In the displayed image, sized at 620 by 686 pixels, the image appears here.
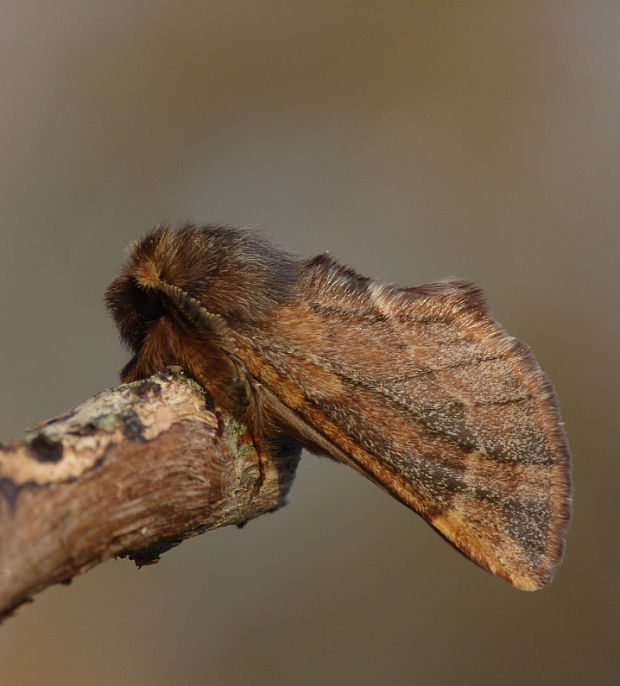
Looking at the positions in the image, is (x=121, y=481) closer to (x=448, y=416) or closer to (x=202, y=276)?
(x=202, y=276)

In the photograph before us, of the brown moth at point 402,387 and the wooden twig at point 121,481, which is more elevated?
the brown moth at point 402,387

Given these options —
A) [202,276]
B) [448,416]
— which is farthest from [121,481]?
[448,416]

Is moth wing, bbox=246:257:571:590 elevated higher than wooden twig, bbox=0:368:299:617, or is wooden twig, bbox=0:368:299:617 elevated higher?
moth wing, bbox=246:257:571:590

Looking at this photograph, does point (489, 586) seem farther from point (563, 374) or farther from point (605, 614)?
point (563, 374)

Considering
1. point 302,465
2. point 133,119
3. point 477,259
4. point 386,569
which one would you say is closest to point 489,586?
point 386,569

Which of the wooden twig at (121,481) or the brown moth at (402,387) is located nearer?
the wooden twig at (121,481)
